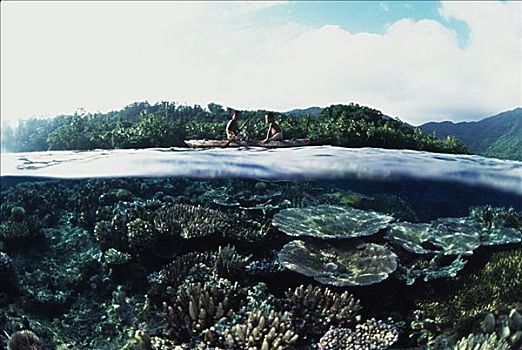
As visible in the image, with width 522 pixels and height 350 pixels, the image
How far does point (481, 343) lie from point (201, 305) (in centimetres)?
213

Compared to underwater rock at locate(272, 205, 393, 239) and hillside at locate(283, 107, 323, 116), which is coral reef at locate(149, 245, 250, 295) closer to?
underwater rock at locate(272, 205, 393, 239)

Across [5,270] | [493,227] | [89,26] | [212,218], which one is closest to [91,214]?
[5,270]

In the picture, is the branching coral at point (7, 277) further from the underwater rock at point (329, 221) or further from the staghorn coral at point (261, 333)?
the underwater rock at point (329, 221)

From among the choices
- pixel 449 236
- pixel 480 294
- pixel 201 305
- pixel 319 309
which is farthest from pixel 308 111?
pixel 480 294

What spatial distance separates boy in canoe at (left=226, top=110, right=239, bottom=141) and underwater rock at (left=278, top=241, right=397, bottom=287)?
123 cm

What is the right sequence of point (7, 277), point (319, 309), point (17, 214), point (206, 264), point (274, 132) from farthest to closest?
point (17, 214)
point (7, 277)
point (274, 132)
point (206, 264)
point (319, 309)

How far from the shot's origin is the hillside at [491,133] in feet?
16.9

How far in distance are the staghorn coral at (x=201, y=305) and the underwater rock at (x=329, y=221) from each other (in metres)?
0.71

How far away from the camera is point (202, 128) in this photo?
5.39 meters

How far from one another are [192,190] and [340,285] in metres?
1.80

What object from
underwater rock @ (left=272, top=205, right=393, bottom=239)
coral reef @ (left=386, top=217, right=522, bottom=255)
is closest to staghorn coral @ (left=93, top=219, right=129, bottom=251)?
underwater rock @ (left=272, top=205, right=393, bottom=239)

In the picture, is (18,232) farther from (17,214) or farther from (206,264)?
(206,264)

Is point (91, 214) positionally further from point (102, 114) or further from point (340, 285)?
point (340, 285)

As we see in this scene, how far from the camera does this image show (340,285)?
173 inches
